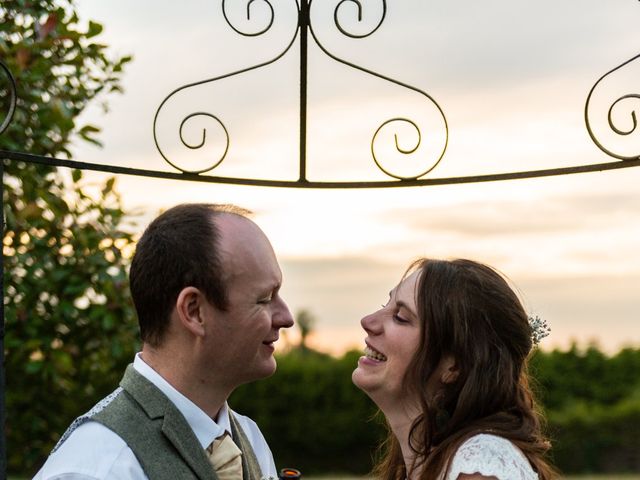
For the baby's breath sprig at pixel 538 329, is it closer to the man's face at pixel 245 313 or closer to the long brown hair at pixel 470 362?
the long brown hair at pixel 470 362

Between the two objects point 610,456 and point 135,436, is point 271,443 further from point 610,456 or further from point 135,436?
point 135,436

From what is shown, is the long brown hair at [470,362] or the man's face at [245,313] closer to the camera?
the man's face at [245,313]

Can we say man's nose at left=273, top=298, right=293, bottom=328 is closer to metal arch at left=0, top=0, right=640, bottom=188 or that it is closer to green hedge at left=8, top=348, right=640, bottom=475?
metal arch at left=0, top=0, right=640, bottom=188

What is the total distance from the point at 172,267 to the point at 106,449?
1.45 feet

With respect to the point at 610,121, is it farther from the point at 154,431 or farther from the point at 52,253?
the point at 52,253

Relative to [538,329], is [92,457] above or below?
below

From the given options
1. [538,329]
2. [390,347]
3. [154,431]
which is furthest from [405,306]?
[154,431]

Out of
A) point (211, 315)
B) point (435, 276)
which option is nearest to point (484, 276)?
point (435, 276)

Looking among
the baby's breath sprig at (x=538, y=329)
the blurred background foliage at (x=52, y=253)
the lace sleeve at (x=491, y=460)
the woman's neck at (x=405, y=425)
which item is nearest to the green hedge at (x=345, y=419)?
the blurred background foliage at (x=52, y=253)

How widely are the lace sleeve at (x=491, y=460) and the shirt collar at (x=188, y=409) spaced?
22.5 inches

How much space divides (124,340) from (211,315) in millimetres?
2250

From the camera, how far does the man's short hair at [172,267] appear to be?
2436 mm

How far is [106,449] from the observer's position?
2.26 meters

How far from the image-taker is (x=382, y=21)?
10.6 feet
